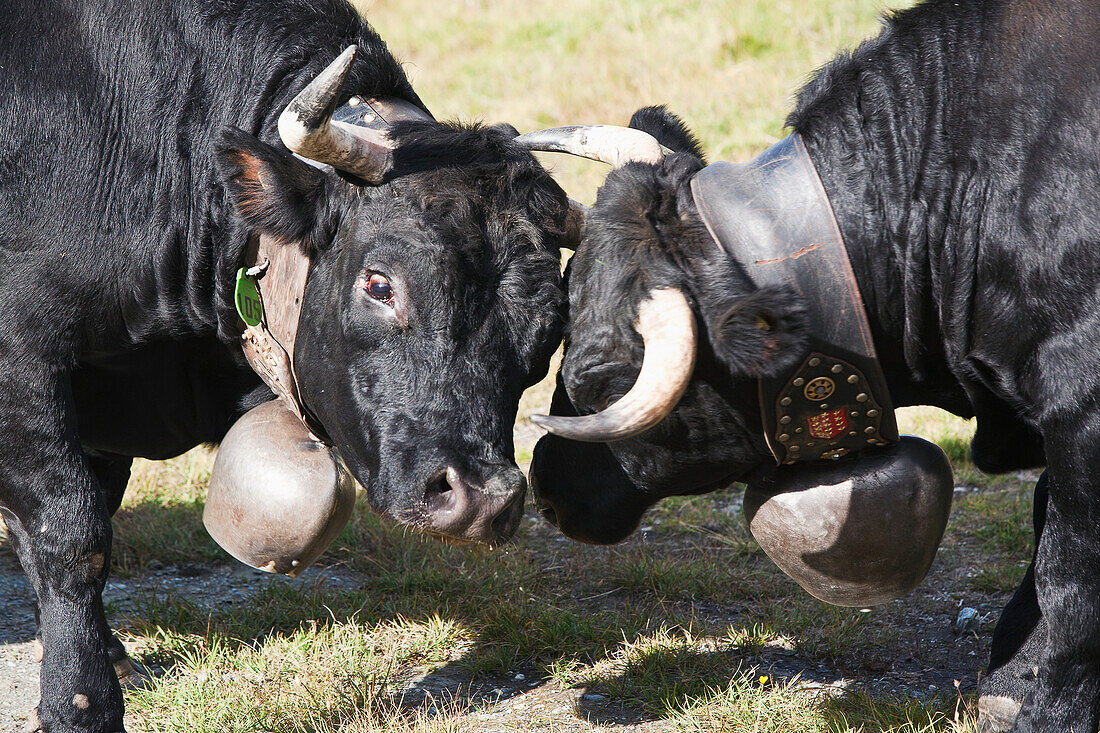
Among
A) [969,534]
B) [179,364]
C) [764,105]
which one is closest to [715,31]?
[764,105]

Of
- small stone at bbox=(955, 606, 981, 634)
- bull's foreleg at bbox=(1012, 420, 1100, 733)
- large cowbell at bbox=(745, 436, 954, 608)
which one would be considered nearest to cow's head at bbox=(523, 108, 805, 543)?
large cowbell at bbox=(745, 436, 954, 608)

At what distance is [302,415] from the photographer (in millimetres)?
3609

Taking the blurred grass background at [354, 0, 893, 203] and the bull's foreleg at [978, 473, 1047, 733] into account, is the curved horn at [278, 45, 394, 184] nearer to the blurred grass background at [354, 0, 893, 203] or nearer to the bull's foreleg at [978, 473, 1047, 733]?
the bull's foreleg at [978, 473, 1047, 733]

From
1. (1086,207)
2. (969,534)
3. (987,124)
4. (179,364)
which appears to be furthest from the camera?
(969,534)

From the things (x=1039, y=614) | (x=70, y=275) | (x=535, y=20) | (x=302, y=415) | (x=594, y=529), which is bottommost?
(x=1039, y=614)

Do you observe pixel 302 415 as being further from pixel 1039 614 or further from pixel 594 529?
pixel 1039 614

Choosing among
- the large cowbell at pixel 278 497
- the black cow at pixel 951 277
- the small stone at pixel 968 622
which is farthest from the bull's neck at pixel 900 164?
the large cowbell at pixel 278 497

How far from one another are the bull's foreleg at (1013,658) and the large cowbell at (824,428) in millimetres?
429

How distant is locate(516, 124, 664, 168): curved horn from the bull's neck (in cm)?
45

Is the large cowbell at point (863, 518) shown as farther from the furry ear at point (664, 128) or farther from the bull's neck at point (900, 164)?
the furry ear at point (664, 128)

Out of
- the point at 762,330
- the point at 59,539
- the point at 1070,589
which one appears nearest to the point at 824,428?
the point at 762,330

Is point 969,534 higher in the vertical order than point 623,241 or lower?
lower

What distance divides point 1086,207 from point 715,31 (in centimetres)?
949

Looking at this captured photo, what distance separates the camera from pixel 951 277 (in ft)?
10.1
